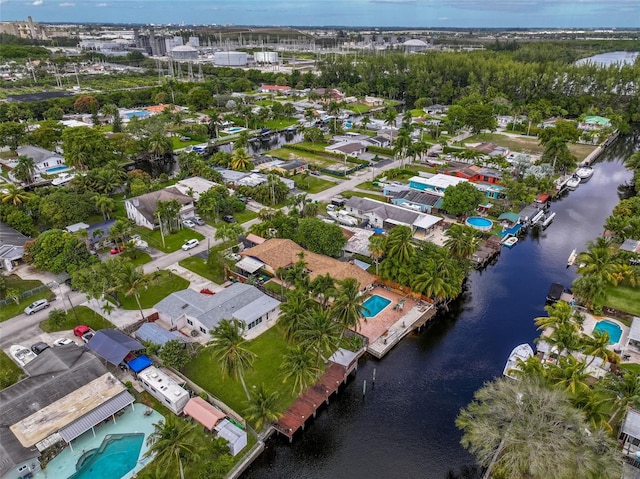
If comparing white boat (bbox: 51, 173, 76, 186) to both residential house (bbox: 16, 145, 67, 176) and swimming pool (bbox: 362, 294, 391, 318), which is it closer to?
residential house (bbox: 16, 145, 67, 176)

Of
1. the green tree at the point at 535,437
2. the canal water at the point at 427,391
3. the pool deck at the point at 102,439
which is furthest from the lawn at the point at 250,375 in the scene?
the green tree at the point at 535,437

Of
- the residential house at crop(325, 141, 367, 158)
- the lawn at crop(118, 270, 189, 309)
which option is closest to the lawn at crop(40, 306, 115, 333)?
the lawn at crop(118, 270, 189, 309)

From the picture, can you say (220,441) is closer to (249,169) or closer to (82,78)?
(249,169)

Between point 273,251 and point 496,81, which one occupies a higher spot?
point 496,81

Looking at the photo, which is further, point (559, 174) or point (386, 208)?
point (559, 174)

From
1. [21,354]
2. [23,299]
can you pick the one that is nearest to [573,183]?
[21,354]

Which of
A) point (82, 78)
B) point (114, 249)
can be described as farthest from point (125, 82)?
point (114, 249)
